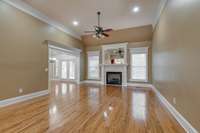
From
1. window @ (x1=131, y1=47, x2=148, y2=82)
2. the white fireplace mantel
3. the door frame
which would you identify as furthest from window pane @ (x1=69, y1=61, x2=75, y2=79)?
window @ (x1=131, y1=47, x2=148, y2=82)

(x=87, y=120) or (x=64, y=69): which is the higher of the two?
(x=64, y=69)

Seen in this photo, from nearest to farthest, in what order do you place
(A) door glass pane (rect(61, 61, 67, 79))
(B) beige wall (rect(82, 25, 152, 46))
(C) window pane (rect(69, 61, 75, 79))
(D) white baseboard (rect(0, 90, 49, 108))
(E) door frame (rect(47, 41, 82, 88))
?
1. (D) white baseboard (rect(0, 90, 49, 108))
2. (E) door frame (rect(47, 41, 82, 88))
3. (B) beige wall (rect(82, 25, 152, 46))
4. (C) window pane (rect(69, 61, 75, 79))
5. (A) door glass pane (rect(61, 61, 67, 79))

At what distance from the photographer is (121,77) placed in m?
7.79

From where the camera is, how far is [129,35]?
22.5 ft

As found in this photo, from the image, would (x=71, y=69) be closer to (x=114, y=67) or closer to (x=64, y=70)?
(x=64, y=70)

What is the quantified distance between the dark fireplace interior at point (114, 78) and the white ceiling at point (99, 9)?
3.64 metres

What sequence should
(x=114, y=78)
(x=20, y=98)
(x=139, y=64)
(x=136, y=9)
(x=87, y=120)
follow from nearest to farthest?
(x=87, y=120) < (x=20, y=98) < (x=136, y=9) < (x=139, y=64) < (x=114, y=78)

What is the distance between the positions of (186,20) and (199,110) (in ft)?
5.57

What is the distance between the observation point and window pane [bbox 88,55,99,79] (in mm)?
8680

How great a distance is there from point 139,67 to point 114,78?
1.96m

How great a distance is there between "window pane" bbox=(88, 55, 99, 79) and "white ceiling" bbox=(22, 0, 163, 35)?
3405 mm

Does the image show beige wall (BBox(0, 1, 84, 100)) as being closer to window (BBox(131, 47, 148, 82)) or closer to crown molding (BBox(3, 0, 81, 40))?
crown molding (BBox(3, 0, 81, 40))

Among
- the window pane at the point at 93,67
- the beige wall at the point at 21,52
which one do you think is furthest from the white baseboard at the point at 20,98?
the window pane at the point at 93,67

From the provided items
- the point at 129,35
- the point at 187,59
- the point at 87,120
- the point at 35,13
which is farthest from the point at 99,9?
the point at 87,120
